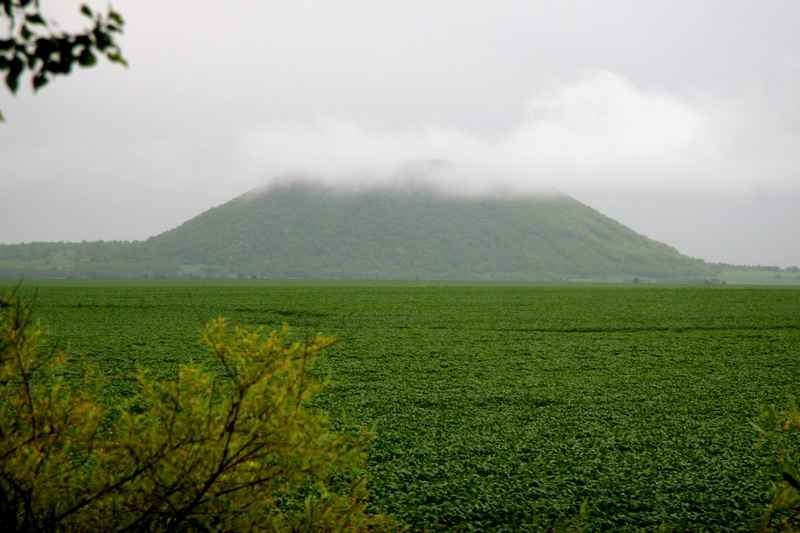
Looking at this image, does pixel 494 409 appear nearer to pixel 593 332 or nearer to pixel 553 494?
pixel 553 494

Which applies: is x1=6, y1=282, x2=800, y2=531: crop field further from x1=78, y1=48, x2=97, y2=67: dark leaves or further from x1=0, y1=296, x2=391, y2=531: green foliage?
x1=78, y1=48, x2=97, y2=67: dark leaves

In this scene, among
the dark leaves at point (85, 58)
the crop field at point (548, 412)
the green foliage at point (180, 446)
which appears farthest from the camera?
the crop field at point (548, 412)

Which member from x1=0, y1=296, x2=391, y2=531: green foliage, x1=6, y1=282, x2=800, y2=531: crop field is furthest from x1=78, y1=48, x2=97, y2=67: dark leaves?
x1=6, y1=282, x2=800, y2=531: crop field

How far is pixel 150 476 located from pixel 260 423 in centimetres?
73

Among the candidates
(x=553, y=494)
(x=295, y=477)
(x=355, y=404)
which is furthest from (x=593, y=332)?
(x=295, y=477)

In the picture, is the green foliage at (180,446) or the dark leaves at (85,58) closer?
the dark leaves at (85,58)

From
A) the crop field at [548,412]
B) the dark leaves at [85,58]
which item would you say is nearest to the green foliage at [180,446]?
the crop field at [548,412]

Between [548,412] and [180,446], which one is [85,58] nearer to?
[180,446]

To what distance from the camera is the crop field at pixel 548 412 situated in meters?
6.91

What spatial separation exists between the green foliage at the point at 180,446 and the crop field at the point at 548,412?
430mm

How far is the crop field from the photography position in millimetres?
6914

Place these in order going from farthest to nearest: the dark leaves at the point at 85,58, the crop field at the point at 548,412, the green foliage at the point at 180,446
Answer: the crop field at the point at 548,412
the green foliage at the point at 180,446
the dark leaves at the point at 85,58

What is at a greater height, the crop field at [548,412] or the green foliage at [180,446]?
the green foliage at [180,446]

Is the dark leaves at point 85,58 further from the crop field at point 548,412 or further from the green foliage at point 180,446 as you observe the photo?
the crop field at point 548,412
